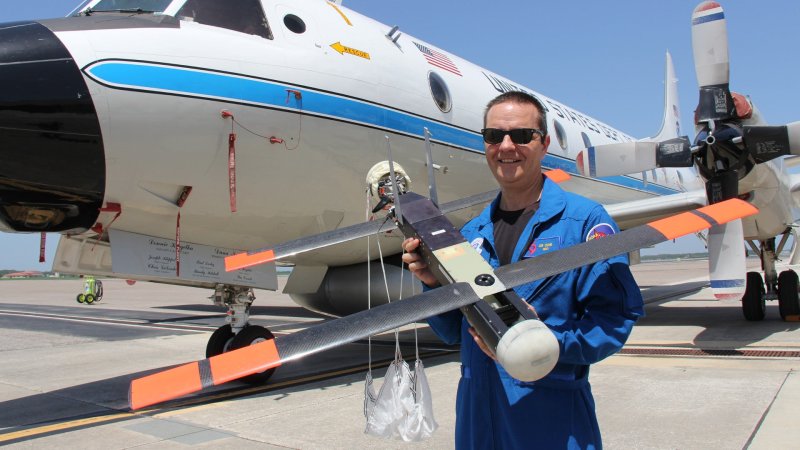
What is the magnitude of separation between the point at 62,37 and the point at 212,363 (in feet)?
12.9

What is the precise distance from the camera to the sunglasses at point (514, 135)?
1865 millimetres

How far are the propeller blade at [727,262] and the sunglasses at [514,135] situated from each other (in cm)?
630

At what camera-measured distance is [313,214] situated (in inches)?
237

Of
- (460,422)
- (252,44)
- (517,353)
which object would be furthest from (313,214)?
(517,353)

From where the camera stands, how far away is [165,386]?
137 centimetres

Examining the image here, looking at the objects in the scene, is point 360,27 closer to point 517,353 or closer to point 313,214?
point 313,214

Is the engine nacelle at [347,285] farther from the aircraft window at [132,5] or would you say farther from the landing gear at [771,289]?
the landing gear at [771,289]

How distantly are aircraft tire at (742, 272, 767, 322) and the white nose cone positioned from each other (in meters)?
10.3

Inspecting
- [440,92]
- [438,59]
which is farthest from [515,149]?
[438,59]

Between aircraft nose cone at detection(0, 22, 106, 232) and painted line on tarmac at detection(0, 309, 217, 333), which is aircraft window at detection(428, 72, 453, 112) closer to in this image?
aircraft nose cone at detection(0, 22, 106, 232)

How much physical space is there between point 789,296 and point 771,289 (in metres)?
0.35

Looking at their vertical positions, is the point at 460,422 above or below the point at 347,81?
below

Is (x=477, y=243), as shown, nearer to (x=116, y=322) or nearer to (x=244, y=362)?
(x=244, y=362)

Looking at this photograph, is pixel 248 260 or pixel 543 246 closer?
pixel 543 246
